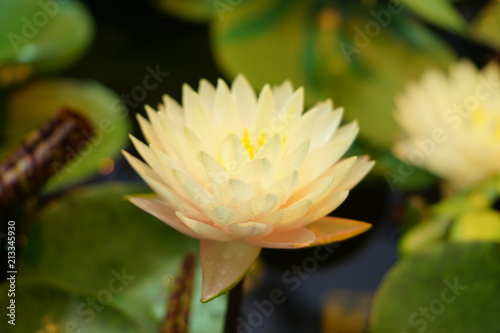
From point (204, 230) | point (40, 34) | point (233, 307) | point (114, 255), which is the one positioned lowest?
point (114, 255)

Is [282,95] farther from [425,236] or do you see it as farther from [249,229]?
[425,236]

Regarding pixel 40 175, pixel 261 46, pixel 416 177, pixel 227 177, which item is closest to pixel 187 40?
pixel 261 46

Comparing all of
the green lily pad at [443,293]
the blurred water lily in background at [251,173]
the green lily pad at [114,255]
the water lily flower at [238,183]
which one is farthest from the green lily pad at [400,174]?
the water lily flower at [238,183]

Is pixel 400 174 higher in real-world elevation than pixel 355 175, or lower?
lower

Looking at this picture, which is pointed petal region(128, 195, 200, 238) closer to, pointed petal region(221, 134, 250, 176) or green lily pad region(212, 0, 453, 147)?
pointed petal region(221, 134, 250, 176)

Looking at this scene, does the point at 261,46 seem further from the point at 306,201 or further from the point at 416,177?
the point at 306,201

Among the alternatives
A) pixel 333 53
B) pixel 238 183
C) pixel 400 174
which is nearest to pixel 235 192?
pixel 238 183

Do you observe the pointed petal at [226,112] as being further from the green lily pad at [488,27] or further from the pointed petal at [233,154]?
the green lily pad at [488,27]
